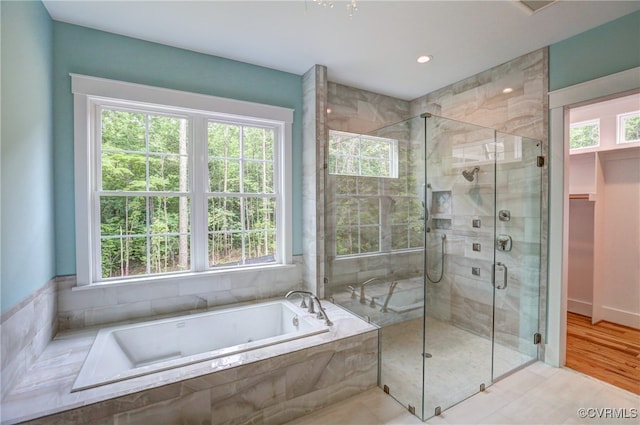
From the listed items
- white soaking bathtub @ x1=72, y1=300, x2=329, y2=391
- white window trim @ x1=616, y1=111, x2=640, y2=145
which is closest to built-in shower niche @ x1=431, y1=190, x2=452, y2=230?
white soaking bathtub @ x1=72, y1=300, x2=329, y2=391

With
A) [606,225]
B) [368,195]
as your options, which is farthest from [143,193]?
[606,225]

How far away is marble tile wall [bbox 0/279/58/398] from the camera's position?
1.41 metres

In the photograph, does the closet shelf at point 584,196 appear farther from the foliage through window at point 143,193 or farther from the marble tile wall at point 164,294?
the foliage through window at point 143,193

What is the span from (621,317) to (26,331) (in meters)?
5.47

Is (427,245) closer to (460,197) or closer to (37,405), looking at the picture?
(460,197)

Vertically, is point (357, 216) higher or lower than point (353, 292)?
higher

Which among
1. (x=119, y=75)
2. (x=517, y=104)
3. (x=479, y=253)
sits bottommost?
(x=479, y=253)

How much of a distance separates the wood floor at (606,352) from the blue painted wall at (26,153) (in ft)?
13.6

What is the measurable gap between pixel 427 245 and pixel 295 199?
1.46 meters

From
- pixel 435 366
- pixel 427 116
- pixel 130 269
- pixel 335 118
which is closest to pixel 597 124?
pixel 427 116

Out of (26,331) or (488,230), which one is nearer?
(26,331)

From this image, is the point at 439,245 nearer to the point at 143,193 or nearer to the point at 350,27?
the point at 350,27

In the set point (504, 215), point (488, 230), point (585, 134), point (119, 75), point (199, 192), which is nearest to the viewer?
point (119, 75)

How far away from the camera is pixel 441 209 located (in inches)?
118
